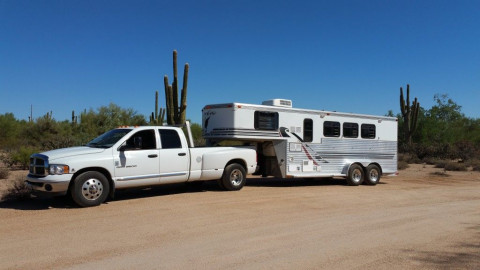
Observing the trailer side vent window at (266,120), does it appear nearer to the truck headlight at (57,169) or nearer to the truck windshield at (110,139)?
the truck windshield at (110,139)

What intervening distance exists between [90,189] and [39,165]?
1.25 m

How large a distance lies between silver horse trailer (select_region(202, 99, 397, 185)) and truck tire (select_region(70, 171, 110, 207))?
4570 mm

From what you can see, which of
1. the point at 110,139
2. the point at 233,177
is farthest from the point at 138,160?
the point at 233,177

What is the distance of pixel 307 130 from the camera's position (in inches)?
577

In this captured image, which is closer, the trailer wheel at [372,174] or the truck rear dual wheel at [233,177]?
the truck rear dual wheel at [233,177]

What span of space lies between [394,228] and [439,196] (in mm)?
6087

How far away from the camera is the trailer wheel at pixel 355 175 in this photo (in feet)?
51.0

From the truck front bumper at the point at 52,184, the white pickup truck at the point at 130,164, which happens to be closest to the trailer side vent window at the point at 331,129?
the white pickup truck at the point at 130,164

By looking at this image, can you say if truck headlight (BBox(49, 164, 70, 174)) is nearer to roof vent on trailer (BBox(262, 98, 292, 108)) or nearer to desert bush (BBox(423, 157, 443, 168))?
roof vent on trailer (BBox(262, 98, 292, 108))

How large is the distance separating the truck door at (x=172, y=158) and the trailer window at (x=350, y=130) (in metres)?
6.63

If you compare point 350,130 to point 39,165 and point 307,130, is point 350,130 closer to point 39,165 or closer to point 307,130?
point 307,130

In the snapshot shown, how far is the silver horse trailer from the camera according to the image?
13.4 metres

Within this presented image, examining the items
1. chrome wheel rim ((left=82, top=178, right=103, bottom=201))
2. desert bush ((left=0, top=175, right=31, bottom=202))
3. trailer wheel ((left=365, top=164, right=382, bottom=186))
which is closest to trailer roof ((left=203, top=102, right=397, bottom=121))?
trailer wheel ((left=365, top=164, right=382, bottom=186))

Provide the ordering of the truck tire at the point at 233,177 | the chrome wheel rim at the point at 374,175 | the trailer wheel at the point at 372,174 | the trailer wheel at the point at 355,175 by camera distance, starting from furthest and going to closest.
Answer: the chrome wheel rim at the point at 374,175, the trailer wheel at the point at 372,174, the trailer wheel at the point at 355,175, the truck tire at the point at 233,177
